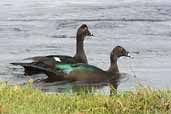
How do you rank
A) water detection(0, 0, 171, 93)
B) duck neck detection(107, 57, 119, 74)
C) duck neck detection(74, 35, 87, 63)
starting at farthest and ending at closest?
duck neck detection(74, 35, 87, 63), water detection(0, 0, 171, 93), duck neck detection(107, 57, 119, 74)

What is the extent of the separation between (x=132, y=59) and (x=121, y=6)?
848cm

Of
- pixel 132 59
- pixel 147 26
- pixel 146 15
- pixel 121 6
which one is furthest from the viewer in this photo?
pixel 121 6

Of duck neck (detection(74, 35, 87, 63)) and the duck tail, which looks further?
duck neck (detection(74, 35, 87, 63))

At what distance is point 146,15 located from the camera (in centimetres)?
2377

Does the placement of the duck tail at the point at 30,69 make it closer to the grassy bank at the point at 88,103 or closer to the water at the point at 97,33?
the water at the point at 97,33

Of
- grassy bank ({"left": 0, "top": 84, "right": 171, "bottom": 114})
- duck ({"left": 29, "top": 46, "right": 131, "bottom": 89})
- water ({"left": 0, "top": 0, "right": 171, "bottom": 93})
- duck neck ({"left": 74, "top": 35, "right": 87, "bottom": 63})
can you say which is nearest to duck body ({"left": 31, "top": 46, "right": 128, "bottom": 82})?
duck ({"left": 29, "top": 46, "right": 131, "bottom": 89})

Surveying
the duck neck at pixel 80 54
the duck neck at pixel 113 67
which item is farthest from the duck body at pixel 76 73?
the duck neck at pixel 80 54

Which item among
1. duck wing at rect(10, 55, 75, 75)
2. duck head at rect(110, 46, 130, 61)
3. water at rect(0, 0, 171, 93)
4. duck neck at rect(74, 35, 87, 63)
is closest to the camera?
duck wing at rect(10, 55, 75, 75)

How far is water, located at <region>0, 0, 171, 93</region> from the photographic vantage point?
1588cm

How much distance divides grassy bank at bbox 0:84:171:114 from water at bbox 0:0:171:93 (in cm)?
453

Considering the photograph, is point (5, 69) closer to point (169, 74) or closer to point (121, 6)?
point (169, 74)

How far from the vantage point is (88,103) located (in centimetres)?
899

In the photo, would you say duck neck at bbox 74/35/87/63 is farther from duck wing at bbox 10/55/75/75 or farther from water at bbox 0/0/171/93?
duck wing at bbox 10/55/75/75

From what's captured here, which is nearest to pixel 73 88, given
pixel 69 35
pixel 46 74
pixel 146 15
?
pixel 46 74
